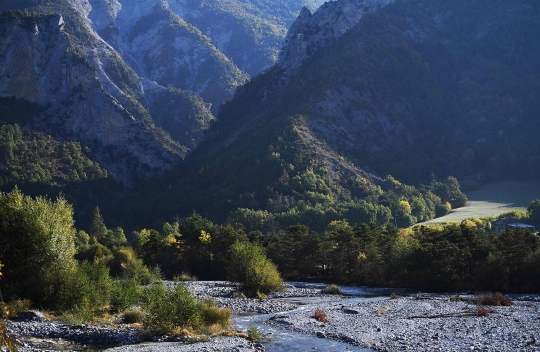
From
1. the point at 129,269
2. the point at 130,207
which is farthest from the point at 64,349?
the point at 130,207

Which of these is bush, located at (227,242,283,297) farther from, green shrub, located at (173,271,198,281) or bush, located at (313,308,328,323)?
green shrub, located at (173,271,198,281)

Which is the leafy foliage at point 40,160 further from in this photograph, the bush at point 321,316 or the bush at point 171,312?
the bush at point 171,312

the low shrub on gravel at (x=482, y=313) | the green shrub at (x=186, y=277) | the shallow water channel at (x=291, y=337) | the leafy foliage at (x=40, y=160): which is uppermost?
the leafy foliage at (x=40, y=160)

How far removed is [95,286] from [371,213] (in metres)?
113

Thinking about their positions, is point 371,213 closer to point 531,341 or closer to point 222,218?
point 222,218

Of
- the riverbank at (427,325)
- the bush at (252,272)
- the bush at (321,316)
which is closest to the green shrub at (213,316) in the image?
the riverbank at (427,325)

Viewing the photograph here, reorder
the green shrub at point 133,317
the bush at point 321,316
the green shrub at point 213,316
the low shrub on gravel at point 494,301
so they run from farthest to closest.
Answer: the low shrub on gravel at point 494,301 < the bush at point 321,316 < the green shrub at point 133,317 < the green shrub at point 213,316

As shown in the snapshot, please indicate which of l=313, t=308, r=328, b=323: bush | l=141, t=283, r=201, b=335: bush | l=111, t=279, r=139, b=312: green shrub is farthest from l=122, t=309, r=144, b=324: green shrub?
l=313, t=308, r=328, b=323: bush

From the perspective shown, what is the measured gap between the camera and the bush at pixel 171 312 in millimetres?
37297

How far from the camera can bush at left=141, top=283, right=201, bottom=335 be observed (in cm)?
3730

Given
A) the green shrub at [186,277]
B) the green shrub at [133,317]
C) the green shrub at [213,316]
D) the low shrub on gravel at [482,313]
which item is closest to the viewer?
the green shrub at [213,316]

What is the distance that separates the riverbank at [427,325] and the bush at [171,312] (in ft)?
28.0

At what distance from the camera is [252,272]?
6181cm

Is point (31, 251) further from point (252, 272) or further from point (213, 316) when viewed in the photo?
point (252, 272)
